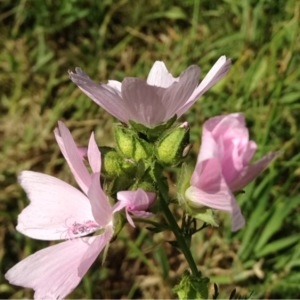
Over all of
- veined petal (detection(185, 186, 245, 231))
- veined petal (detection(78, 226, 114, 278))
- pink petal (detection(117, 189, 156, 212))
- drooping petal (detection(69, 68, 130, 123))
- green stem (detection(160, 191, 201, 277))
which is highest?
drooping petal (detection(69, 68, 130, 123))

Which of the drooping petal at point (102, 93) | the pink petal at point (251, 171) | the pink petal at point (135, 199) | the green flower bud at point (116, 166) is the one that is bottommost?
the pink petal at point (251, 171)

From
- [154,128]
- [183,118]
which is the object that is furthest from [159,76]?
[183,118]

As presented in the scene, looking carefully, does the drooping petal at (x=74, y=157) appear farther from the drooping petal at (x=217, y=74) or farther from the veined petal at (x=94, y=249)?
the drooping petal at (x=217, y=74)

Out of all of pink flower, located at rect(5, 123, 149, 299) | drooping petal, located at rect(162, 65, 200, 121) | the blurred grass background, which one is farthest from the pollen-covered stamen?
the blurred grass background

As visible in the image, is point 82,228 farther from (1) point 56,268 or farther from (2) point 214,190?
(2) point 214,190

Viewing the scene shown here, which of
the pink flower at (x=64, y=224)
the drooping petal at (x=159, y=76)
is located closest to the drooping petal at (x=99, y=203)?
the pink flower at (x=64, y=224)

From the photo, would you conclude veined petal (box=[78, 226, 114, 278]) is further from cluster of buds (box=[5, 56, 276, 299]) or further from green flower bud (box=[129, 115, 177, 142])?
green flower bud (box=[129, 115, 177, 142])
